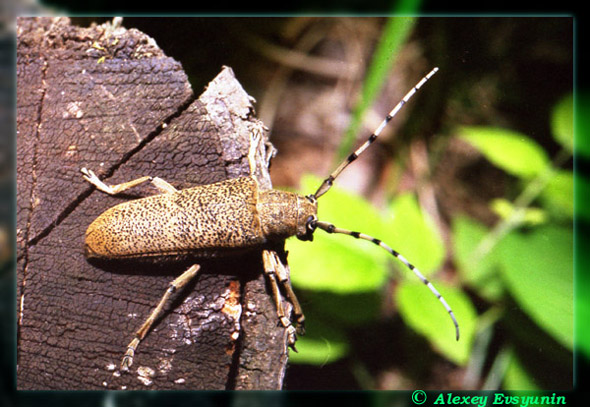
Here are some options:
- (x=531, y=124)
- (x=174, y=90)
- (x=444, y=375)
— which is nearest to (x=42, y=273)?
(x=174, y=90)

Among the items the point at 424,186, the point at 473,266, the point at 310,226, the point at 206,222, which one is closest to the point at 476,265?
the point at 473,266

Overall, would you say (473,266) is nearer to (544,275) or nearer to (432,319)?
(544,275)

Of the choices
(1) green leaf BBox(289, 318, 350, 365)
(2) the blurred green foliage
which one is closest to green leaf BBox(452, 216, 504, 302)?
(2) the blurred green foliage

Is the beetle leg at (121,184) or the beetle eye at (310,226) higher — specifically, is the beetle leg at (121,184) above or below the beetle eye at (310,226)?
below

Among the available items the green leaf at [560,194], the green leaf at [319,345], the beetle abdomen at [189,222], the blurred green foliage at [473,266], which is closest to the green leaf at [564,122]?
the blurred green foliage at [473,266]

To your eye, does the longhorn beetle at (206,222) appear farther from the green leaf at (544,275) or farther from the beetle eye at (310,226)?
the green leaf at (544,275)

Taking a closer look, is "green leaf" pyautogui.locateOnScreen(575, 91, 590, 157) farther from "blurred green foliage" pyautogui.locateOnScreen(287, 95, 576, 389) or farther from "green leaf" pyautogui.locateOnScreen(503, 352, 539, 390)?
"green leaf" pyautogui.locateOnScreen(503, 352, 539, 390)

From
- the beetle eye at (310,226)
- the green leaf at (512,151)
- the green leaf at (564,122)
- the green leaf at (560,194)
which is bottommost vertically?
the beetle eye at (310,226)
